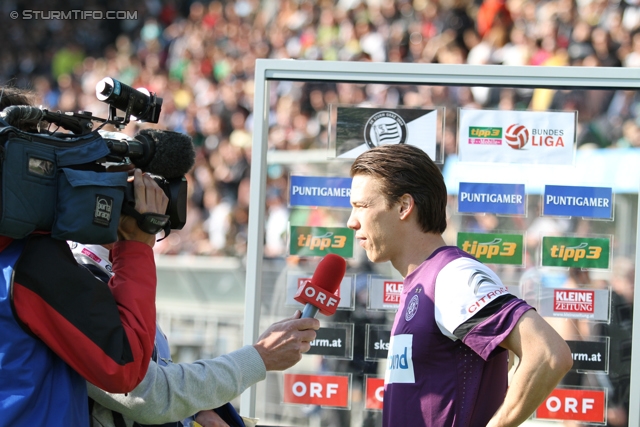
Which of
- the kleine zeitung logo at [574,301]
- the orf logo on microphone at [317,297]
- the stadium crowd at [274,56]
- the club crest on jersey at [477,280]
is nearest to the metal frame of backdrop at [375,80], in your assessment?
the stadium crowd at [274,56]

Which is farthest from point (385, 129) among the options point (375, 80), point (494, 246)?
point (494, 246)

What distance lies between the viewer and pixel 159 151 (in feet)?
6.31

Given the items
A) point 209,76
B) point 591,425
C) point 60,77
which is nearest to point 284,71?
point 591,425

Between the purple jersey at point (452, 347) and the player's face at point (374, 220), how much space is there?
17cm

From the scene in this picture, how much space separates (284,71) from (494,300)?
5.43 ft

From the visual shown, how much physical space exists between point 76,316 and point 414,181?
0.97 metres

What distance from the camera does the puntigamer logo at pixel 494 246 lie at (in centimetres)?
318

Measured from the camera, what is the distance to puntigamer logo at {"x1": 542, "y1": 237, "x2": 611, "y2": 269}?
10.3 ft

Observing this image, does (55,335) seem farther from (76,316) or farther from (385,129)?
(385,129)

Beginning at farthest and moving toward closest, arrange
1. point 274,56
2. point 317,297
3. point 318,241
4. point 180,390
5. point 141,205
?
point 274,56 < point 318,241 < point 317,297 < point 180,390 < point 141,205

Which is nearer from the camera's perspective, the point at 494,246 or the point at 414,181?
the point at 414,181

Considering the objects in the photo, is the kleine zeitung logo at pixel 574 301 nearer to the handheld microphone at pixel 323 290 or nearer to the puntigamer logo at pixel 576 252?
the puntigamer logo at pixel 576 252

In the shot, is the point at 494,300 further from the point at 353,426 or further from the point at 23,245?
the point at 353,426

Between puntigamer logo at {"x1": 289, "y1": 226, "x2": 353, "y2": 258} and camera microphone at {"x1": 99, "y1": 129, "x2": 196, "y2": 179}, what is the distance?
4.42 ft
